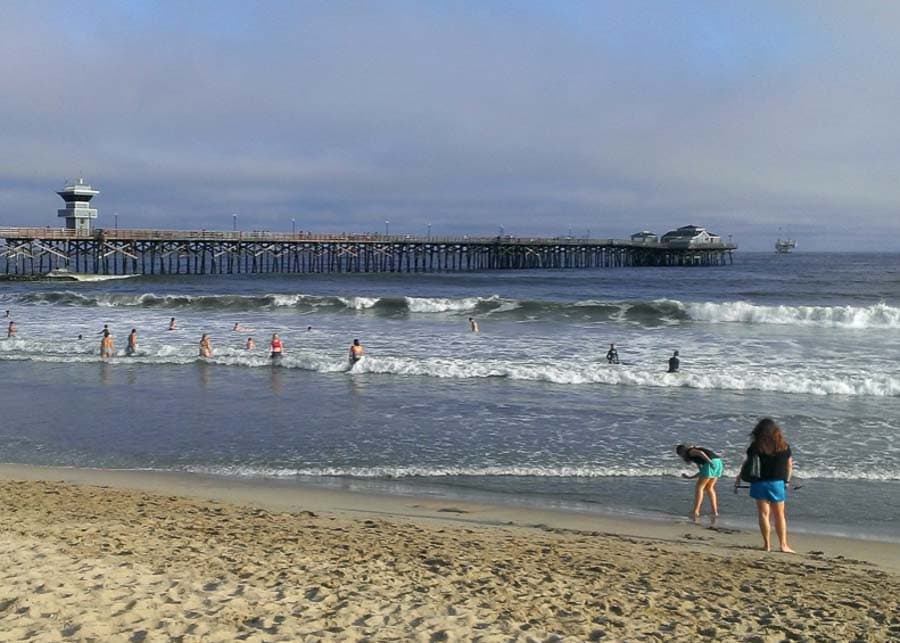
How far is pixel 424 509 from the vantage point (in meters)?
8.41

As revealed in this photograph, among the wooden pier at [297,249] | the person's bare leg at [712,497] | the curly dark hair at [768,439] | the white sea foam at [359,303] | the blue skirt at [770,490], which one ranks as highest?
the wooden pier at [297,249]

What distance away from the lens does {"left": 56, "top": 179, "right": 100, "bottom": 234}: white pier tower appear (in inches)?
2456

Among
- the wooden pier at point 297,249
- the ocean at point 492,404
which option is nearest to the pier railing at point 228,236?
the wooden pier at point 297,249

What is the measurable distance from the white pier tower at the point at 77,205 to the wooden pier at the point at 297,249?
1.82 meters

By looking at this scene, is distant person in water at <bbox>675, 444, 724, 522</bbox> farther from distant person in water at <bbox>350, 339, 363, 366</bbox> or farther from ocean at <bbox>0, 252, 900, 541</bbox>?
distant person in water at <bbox>350, 339, 363, 366</bbox>

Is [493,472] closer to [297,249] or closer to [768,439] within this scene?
[768,439]

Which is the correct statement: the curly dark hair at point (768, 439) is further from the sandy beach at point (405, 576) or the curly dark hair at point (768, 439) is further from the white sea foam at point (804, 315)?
the white sea foam at point (804, 315)

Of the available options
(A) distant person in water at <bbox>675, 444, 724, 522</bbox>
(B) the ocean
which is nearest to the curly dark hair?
(A) distant person in water at <bbox>675, 444, 724, 522</bbox>

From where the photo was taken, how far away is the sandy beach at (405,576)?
4.79 metres

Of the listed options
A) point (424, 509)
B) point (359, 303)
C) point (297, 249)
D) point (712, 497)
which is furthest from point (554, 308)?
point (297, 249)

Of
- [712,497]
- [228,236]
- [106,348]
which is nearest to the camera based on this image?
[712,497]

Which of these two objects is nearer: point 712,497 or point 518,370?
point 712,497

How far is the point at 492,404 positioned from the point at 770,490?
26.7 feet

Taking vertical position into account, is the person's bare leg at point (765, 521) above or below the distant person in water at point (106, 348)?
above
